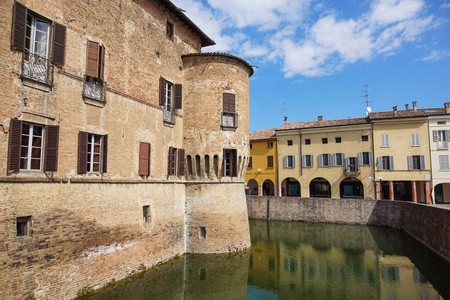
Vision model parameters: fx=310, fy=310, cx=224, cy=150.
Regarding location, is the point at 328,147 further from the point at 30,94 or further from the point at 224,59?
the point at 30,94

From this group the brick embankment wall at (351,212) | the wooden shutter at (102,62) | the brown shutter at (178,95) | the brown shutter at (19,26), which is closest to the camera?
the brown shutter at (19,26)

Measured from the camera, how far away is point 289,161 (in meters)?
36.2

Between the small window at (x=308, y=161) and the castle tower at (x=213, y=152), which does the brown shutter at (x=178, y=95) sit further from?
the small window at (x=308, y=161)

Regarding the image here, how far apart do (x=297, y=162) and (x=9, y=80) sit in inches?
1203

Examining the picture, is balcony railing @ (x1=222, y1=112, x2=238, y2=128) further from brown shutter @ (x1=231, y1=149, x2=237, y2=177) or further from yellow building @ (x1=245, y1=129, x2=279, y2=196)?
yellow building @ (x1=245, y1=129, x2=279, y2=196)

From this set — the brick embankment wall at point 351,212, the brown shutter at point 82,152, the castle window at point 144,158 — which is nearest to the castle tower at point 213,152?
the castle window at point 144,158

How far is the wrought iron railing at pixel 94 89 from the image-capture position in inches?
467

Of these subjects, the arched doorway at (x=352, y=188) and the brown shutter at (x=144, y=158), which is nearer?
the brown shutter at (x=144, y=158)

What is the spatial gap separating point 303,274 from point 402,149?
Result: 841 inches

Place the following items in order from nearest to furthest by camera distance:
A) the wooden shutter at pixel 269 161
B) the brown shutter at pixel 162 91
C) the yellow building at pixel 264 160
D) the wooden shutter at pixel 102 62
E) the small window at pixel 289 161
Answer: the wooden shutter at pixel 102 62 → the brown shutter at pixel 162 91 → the small window at pixel 289 161 → the yellow building at pixel 264 160 → the wooden shutter at pixel 269 161

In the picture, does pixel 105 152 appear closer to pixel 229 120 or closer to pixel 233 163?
pixel 229 120

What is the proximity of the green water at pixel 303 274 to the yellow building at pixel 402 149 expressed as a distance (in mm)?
10476

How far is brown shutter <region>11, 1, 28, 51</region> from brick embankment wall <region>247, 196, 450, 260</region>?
73.8 ft

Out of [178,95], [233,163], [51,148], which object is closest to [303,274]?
[233,163]
